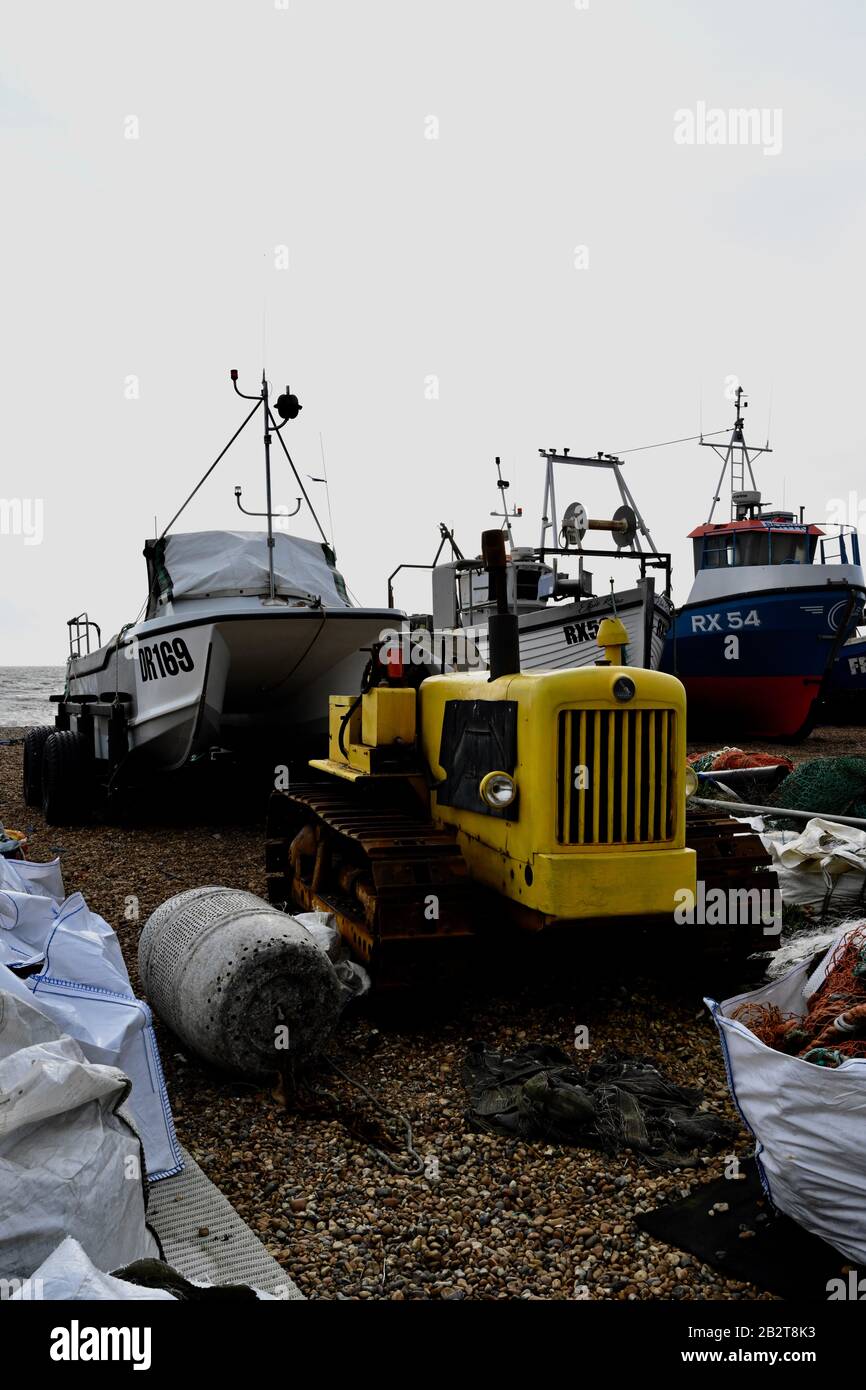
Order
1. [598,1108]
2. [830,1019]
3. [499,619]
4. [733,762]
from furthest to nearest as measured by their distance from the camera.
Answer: [733,762] < [499,619] < [598,1108] < [830,1019]

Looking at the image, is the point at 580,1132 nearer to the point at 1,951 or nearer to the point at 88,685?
the point at 1,951

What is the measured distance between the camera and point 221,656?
10008mm

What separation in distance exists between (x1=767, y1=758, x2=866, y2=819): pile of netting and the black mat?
5.49 metres

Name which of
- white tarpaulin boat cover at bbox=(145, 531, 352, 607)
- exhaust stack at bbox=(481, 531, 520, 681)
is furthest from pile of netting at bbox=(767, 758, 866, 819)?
white tarpaulin boat cover at bbox=(145, 531, 352, 607)

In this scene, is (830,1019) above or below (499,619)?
below

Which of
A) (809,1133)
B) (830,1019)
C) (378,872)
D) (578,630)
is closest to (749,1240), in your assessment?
(809,1133)

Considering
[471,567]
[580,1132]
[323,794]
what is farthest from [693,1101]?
[471,567]

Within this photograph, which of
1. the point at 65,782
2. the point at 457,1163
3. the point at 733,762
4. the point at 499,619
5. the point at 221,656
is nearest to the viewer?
the point at 457,1163

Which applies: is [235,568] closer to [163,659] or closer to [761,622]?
[163,659]

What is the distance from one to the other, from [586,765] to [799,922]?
2587 mm

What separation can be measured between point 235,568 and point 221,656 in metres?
1.58

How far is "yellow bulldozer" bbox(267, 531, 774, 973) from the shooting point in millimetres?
4797

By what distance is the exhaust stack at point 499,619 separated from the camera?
196 inches

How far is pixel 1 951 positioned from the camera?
13.2ft
